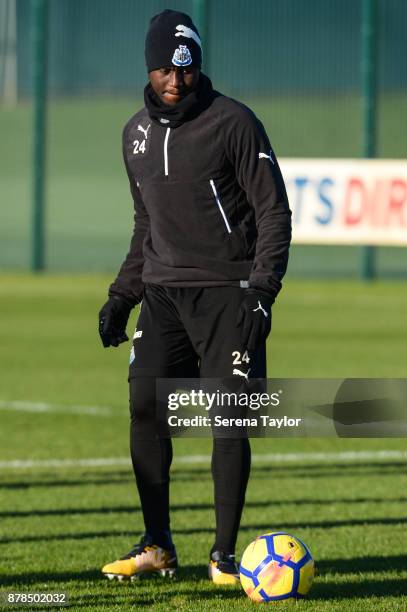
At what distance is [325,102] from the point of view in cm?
3031

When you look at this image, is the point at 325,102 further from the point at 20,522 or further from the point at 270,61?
the point at 20,522

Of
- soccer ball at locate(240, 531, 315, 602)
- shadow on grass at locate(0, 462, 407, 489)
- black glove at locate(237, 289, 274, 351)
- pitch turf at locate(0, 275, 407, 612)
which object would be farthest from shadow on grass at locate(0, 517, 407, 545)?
black glove at locate(237, 289, 274, 351)

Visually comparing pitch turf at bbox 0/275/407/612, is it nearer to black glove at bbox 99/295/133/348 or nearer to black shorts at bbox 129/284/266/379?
black shorts at bbox 129/284/266/379

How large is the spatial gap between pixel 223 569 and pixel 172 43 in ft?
6.64

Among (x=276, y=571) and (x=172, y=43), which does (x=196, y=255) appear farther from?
(x=276, y=571)

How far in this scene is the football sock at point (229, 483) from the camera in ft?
17.8

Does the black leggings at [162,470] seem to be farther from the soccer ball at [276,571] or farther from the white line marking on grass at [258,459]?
the white line marking on grass at [258,459]

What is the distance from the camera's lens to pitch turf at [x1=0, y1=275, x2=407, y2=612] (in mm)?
5469

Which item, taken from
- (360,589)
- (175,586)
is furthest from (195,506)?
(360,589)

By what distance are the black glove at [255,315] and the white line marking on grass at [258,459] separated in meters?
4.06

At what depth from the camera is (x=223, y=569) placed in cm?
545

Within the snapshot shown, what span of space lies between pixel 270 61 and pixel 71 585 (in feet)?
87.2

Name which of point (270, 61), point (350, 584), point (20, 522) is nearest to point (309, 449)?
point (20, 522)

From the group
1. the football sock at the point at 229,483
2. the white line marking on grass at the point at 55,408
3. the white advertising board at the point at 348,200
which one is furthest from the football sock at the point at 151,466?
the white advertising board at the point at 348,200
